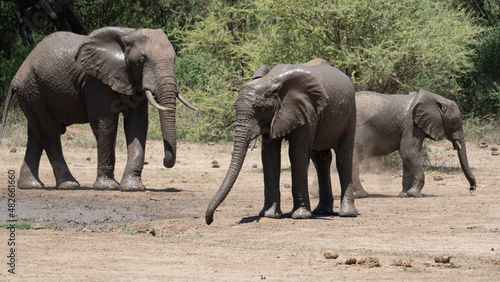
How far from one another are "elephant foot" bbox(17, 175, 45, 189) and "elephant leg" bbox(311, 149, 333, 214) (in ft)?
15.5

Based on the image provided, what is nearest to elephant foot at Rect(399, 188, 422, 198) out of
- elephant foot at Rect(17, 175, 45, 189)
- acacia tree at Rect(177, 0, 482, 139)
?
acacia tree at Rect(177, 0, 482, 139)

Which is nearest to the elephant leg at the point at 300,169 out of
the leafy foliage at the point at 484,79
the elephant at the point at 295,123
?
the elephant at the point at 295,123

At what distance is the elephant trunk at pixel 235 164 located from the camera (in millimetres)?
8352

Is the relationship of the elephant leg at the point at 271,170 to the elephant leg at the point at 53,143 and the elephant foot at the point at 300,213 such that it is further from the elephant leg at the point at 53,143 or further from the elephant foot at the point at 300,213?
the elephant leg at the point at 53,143

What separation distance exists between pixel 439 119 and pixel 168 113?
4.22 metres

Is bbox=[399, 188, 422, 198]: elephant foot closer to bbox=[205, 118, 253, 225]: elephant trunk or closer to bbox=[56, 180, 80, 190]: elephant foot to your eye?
bbox=[205, 118, 253, 225]: elephant trunk

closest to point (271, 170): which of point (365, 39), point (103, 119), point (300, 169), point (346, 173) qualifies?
point (300, 169)

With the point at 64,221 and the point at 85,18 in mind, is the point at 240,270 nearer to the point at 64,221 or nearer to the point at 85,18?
the point at 64,221

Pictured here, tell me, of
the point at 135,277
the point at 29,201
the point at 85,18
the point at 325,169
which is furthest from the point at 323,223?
the point at 85,18

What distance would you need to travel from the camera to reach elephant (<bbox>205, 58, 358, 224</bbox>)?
855 centimetres

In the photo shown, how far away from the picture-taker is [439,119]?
1277 cm

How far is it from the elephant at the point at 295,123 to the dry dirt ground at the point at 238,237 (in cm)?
35

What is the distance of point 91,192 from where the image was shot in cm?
1180

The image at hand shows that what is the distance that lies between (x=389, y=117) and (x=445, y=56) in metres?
4.24
